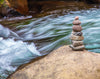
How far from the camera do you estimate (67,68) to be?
2986mm

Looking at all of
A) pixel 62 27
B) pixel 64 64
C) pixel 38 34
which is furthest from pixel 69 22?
pixel 64 64

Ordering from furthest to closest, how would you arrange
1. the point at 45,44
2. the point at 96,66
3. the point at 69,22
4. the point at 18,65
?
the point at 69,22 → the point at 45,44 → the point at 18,65 → the point at 96,66

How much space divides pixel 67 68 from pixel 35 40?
10.7ft

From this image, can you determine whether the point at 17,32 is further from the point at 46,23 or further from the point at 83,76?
the point at 83,76

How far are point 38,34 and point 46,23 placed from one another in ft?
5.87

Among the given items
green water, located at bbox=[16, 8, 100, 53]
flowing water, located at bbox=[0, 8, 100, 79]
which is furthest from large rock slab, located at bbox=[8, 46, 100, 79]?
green water, located at bbox=[16, 8, 100, 53]

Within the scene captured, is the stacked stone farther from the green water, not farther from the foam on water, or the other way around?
the foam on water

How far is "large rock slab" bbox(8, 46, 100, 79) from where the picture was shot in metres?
2.80

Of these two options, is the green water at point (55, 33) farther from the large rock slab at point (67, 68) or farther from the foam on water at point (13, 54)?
the large rock slab at point (67, 68)

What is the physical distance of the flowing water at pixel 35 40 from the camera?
4.47m

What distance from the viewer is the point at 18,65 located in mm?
4102

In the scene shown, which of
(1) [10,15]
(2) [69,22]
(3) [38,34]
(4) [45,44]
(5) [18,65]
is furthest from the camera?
(1) [10,15]

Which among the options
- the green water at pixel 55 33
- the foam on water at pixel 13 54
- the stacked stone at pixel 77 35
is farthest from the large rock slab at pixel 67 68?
the green water at pixel 55 33

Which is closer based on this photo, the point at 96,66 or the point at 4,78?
the point at 96,66
